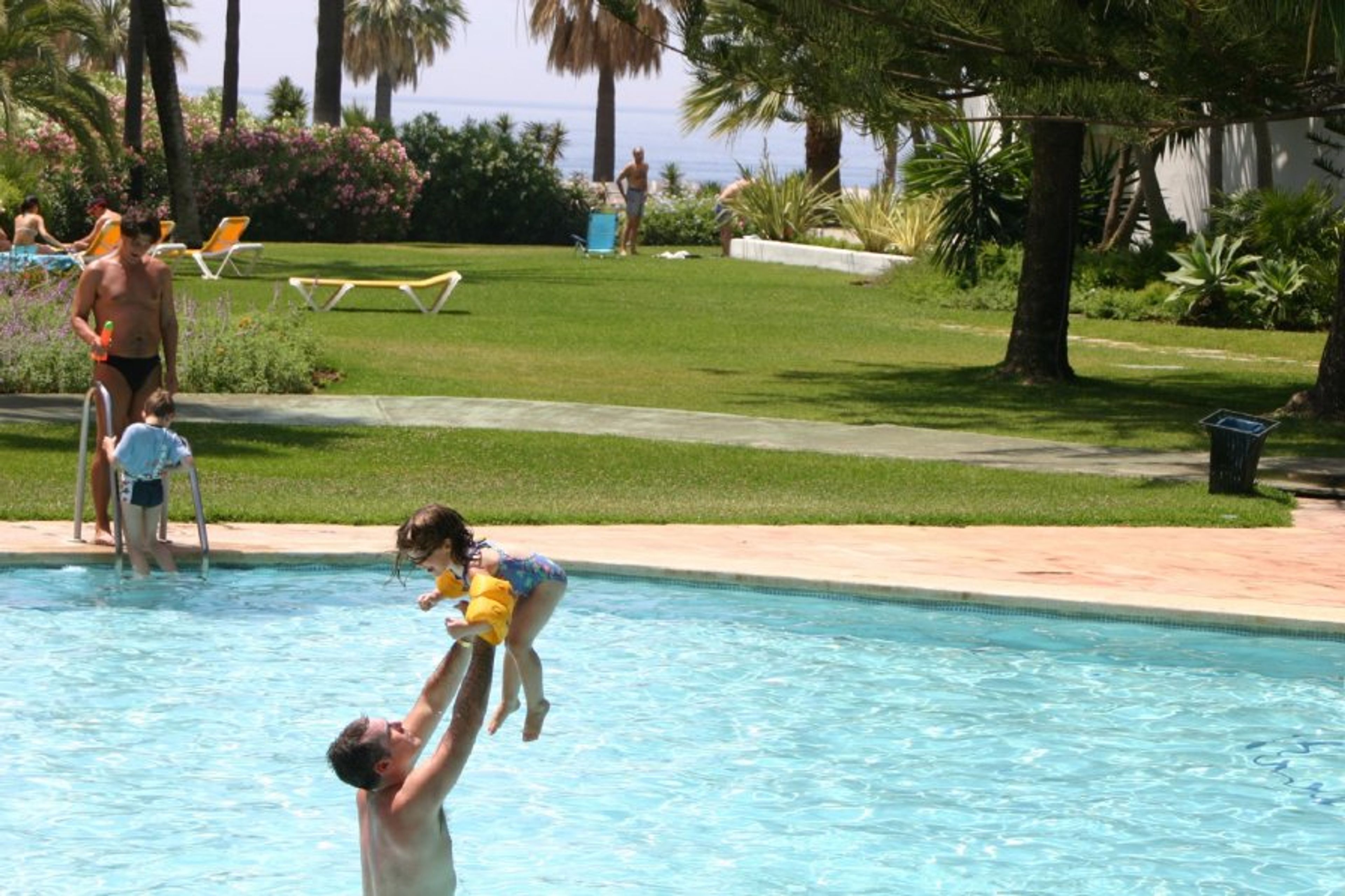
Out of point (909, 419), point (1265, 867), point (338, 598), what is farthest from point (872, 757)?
point (909, 419)

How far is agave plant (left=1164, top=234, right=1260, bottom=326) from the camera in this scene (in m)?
26.7

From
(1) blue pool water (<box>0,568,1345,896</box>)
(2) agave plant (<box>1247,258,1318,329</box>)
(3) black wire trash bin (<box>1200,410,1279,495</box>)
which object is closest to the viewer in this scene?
(1) blue pool water (<box>0,568,1345,896</box>)

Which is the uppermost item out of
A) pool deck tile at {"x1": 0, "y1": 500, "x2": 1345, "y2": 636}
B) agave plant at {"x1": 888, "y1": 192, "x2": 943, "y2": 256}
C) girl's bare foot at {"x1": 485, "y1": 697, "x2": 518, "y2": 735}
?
agave plant at {"x1": 888, "y1": 192, "x2": 943, "y2": 256}

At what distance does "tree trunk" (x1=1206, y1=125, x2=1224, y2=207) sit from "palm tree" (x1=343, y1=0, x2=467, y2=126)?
79.2 metres

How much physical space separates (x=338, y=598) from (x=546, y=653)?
4.34 feet

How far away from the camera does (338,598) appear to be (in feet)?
35.3

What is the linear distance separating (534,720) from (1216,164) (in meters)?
28.2

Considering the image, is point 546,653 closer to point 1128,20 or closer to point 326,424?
point 326,424

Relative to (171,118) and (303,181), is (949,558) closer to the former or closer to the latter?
(171,118)

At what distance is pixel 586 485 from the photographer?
1384cm

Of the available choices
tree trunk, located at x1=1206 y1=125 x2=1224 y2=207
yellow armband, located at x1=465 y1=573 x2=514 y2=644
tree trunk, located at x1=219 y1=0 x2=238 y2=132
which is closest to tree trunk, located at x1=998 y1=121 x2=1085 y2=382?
tree trunk, located at x1=1206 y1=125 x2=1224 y2=207

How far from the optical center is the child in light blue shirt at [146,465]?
1012 cm

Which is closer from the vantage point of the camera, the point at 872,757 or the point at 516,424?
the point at 872,757

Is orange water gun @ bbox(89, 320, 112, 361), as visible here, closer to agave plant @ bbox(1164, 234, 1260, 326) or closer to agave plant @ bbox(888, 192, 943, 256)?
agave plant @ bbox(1164, 234, 1260, 326)
